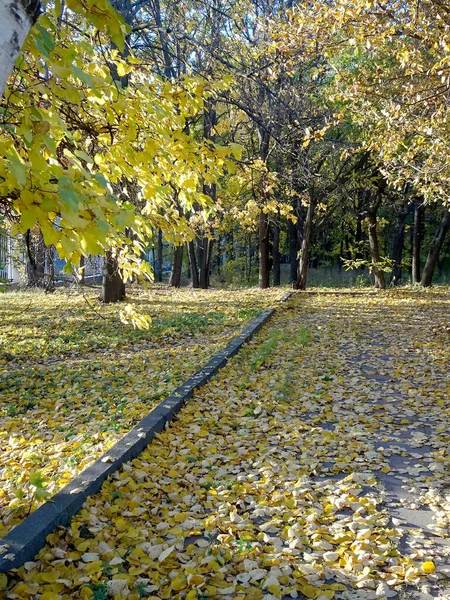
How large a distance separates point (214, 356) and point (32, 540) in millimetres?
4925

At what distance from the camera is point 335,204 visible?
1681 cm

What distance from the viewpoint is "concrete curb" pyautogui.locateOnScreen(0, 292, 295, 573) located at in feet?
8.66

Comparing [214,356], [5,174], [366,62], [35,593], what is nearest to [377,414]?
[214,356]

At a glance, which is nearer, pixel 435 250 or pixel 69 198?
pixel 69 198

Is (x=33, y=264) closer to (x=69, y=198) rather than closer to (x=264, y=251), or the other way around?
(x=69, y=198)

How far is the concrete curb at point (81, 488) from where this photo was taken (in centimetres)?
264

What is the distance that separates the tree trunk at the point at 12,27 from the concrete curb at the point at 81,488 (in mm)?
2268

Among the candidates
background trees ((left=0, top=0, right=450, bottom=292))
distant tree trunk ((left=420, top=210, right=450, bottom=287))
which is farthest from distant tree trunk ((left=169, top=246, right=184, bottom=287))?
distant tree trunk ((left=420, top=210, right=450, bottom=287))

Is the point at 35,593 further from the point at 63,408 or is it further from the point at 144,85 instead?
the point at 63,408

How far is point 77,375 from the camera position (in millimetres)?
7215

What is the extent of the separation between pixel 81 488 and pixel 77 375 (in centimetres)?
408

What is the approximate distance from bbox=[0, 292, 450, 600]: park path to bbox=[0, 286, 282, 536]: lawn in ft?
1.70

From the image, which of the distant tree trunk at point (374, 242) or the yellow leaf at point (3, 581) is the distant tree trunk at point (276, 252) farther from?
the yellow leaf at point (3, 581)

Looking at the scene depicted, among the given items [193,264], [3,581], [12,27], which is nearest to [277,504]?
[3,581]
